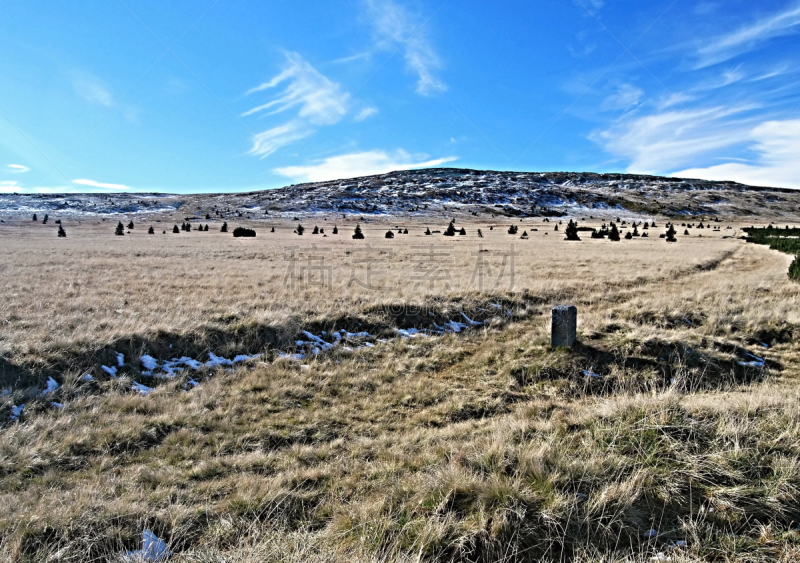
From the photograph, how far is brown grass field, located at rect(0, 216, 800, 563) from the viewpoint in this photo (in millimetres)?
3189

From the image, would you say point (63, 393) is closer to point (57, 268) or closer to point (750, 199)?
point (57, 268)

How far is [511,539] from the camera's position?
312cm

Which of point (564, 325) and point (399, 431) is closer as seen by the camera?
point (399, 431)

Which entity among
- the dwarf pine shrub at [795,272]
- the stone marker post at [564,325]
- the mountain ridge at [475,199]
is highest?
the mountain ridge at [475,199]

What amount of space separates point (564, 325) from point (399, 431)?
184 inches

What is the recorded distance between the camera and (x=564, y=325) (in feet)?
28.1

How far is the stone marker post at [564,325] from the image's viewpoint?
27.7 ft

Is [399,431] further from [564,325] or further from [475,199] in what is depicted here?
[475,199]

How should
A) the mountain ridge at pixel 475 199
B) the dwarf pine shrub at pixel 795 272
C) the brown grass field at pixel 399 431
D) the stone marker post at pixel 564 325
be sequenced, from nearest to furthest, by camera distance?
the brown grass field at pixel 399 431
the stone marker post at pixel 564 325
the dwarf pine shrub at pixel 795 272
the mountain ridge at pixel 475 199

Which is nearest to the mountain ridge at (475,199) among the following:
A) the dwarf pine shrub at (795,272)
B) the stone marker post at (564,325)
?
the dwarf pine shrub at (795,272)

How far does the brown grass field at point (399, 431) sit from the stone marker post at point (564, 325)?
424 millimetres

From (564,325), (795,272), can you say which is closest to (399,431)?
(564,325)

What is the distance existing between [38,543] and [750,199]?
186 metres

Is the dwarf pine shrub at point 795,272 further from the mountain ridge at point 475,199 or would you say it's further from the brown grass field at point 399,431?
the mountain ridge at point 475,199
